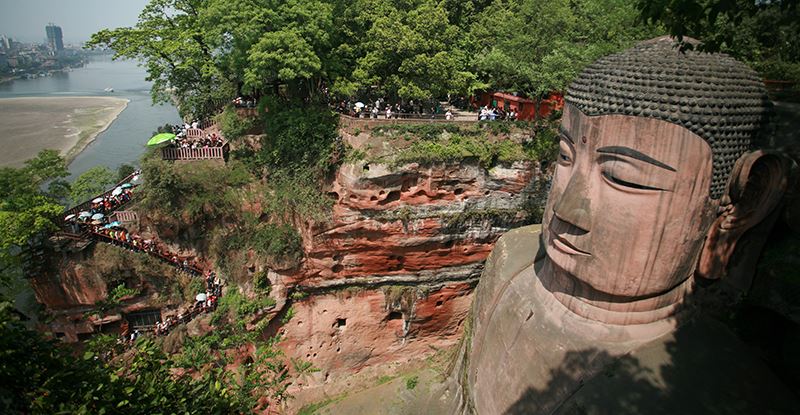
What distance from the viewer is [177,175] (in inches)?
614

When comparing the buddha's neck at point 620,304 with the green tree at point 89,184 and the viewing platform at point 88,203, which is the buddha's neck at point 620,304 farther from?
the green tree at point 89,184

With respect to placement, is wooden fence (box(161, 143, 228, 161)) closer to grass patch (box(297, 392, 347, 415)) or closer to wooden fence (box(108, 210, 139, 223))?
wooden fence (box(108, 210, 139, 223))

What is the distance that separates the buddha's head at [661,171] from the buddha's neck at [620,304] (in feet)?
0.17

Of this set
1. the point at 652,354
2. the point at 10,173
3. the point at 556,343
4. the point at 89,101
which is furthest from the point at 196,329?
the point at 89,101

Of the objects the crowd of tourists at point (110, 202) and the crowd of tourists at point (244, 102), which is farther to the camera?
the crowd of tourists at point (244, 102)

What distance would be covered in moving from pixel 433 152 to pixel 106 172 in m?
13.7

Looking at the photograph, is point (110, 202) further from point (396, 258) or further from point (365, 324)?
point (396, 258)

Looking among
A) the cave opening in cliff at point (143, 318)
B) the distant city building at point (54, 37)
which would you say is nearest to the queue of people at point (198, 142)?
the cave opening in cliff at point (143, 318)

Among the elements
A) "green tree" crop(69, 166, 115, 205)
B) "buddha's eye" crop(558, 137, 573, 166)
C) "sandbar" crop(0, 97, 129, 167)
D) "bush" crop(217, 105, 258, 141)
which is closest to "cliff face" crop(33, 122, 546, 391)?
"green tree" crop(69, 166, 115, 205)

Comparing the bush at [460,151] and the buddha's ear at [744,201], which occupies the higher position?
the buddha's ear at [744,201]

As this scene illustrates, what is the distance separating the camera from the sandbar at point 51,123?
36281mm

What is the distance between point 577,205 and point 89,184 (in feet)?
62.2

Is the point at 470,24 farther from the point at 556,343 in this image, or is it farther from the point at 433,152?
the point at 556,343

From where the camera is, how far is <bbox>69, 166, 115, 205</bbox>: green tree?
17.9 meters
